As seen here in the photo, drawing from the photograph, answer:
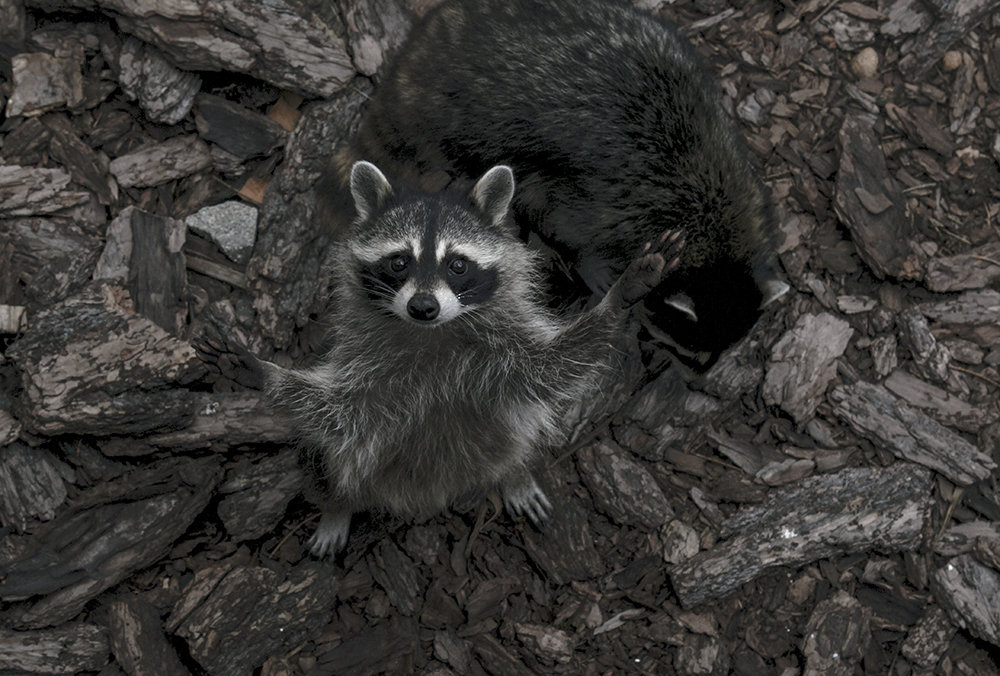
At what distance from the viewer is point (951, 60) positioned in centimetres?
477

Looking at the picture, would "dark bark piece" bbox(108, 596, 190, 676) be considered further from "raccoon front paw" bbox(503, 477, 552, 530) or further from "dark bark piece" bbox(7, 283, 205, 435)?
"raccoon front paw" bbox(503, 477, 552, 530)

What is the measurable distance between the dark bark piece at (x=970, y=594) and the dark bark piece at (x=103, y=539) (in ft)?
10.8

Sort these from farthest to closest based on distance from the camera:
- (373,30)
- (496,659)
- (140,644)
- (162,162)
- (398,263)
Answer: (373,30)
(162,162)
(496,659)
(140,644)
(398,263)

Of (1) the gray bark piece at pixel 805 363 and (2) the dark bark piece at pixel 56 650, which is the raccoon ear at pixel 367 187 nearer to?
(1) the gray bark piece at pixel 805 363

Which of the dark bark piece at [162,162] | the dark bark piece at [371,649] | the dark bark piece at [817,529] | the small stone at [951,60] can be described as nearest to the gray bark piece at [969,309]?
the dark bark piece at [817,529]

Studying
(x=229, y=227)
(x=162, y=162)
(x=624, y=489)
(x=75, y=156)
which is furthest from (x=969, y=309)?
(x=75, y=156)

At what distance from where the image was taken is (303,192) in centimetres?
456

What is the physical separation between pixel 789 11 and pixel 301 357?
10.3 feet

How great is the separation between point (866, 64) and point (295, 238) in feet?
10.1

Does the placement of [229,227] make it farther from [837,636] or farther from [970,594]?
[970,594]

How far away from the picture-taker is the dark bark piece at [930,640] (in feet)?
13.2

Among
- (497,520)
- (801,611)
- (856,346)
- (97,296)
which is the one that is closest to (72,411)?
(97,296)

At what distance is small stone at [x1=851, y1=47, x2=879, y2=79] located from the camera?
4.81 m

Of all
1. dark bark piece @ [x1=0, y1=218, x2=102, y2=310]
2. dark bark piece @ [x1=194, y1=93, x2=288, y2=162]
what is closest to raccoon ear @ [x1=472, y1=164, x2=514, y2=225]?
dark bark piece @ [x1=194, y1=93, x2=288, y2=162]
